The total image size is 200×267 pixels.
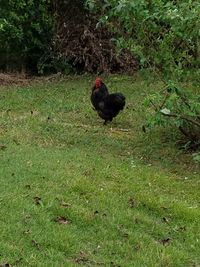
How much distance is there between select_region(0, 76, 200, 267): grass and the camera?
557 cm

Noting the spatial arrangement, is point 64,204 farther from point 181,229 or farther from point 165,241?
point 181,229

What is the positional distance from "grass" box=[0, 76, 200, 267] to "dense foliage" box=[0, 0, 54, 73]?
5.49 metres

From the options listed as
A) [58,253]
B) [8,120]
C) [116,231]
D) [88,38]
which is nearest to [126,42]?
[8,120]

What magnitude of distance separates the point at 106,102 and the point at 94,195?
3976mm

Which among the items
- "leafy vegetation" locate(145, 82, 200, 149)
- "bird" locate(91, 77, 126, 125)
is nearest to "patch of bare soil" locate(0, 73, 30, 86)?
"bird" locate(91, 77, 126, 125)

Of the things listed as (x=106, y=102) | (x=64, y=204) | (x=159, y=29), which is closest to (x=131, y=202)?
(x=64, y=204)

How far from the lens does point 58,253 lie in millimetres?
5395

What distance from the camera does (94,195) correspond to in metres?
6.90

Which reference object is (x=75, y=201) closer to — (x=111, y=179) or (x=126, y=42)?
(x=111, y=179)

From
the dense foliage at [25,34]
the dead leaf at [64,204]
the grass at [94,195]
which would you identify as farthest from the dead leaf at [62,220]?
the dense foliage at [25,34]

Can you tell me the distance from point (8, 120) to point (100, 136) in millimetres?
1726

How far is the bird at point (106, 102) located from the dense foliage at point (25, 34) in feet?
18.6

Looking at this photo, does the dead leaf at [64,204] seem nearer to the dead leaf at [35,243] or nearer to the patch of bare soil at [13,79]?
the dead leaf at [35,243]

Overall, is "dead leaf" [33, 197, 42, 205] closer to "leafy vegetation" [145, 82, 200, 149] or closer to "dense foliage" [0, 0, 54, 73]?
"leafy vegetation" [145, 82, 200, 149]
